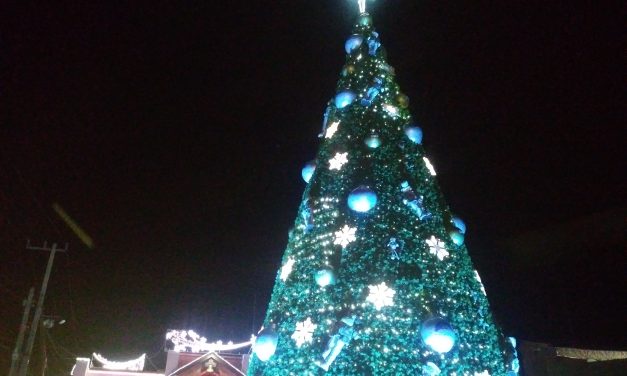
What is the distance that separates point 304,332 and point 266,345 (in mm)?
329

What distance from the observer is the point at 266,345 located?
3572 mm

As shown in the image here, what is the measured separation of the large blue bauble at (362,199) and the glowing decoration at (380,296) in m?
0.63

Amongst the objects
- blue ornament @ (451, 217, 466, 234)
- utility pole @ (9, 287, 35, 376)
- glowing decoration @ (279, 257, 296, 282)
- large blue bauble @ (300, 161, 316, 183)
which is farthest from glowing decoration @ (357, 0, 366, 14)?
utility pole @ (9, 287, 35, 376)

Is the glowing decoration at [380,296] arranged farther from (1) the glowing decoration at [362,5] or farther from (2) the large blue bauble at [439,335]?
(1) the glowing decoration at [362,5]

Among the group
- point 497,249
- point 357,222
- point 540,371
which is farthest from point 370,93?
point 540,371

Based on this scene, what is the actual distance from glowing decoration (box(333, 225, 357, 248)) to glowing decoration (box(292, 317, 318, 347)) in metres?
0.68

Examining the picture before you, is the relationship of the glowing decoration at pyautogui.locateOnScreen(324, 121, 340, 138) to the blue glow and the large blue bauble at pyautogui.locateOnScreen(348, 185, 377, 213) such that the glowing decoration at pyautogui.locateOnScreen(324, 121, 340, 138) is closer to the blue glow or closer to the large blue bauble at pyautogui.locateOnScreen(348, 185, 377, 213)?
the large blue bauble at pyautogui.locateOnScreen(348, 185, 377, 213)

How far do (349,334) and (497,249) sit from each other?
5.49 metres

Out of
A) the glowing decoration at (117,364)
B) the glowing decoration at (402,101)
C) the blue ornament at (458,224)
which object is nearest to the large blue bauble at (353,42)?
the glowing decoration at (402,101)

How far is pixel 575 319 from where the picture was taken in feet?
23.1

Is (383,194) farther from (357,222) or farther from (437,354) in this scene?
(437,354)

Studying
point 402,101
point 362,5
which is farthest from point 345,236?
point 362,5

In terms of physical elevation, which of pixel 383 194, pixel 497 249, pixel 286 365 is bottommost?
pixel 286 365

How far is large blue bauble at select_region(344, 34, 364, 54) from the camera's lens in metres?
5.01
